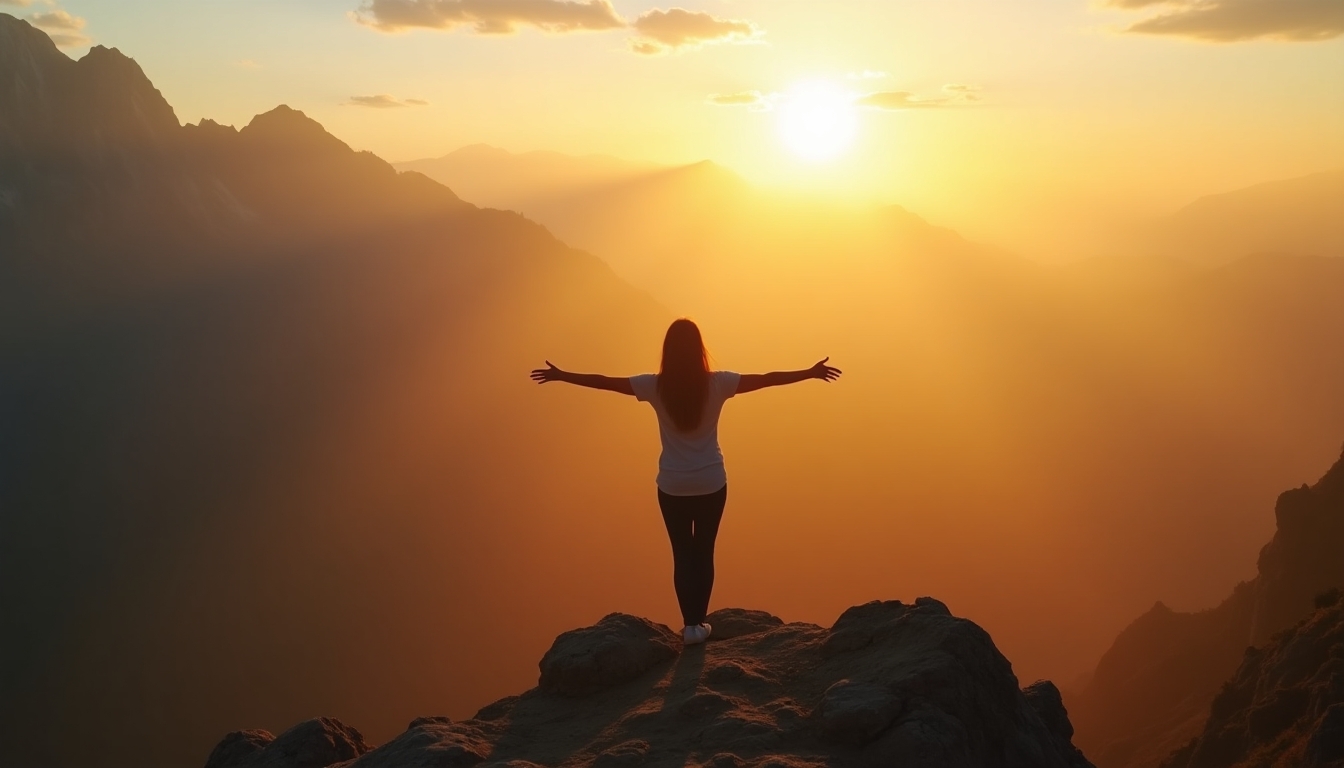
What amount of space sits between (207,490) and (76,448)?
54.7 feet

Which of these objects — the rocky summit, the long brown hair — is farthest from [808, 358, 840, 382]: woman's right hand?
the rocky summit

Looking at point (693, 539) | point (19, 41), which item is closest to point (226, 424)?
point (19, 41)

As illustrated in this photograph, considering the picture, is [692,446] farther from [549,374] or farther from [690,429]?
[549,374]

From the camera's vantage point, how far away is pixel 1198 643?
63.2 meters

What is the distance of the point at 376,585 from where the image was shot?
124 m

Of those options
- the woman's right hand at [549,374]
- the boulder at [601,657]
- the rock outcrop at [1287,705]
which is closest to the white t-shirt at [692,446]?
the woman's right hand at [549,374]

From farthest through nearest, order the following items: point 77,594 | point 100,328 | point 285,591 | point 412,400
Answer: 1. point 412,400
2. point 100,328
3. point 285,591
4. point 77,594

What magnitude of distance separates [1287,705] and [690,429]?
25488 mm

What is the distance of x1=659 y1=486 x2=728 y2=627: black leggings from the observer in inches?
387

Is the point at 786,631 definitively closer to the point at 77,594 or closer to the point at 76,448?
the point at 77,594

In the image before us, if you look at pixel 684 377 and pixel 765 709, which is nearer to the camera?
pixel 765 709

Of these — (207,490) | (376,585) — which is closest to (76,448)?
(207,490)

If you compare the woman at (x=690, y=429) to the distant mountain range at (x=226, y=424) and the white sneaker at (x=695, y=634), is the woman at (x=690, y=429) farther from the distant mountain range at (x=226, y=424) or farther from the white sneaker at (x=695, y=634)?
the distant mountain range at (x=226, y=424)

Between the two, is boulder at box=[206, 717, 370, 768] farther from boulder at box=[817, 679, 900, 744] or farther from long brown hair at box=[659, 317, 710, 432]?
boulder at box=[817, 679, 900, 744]
